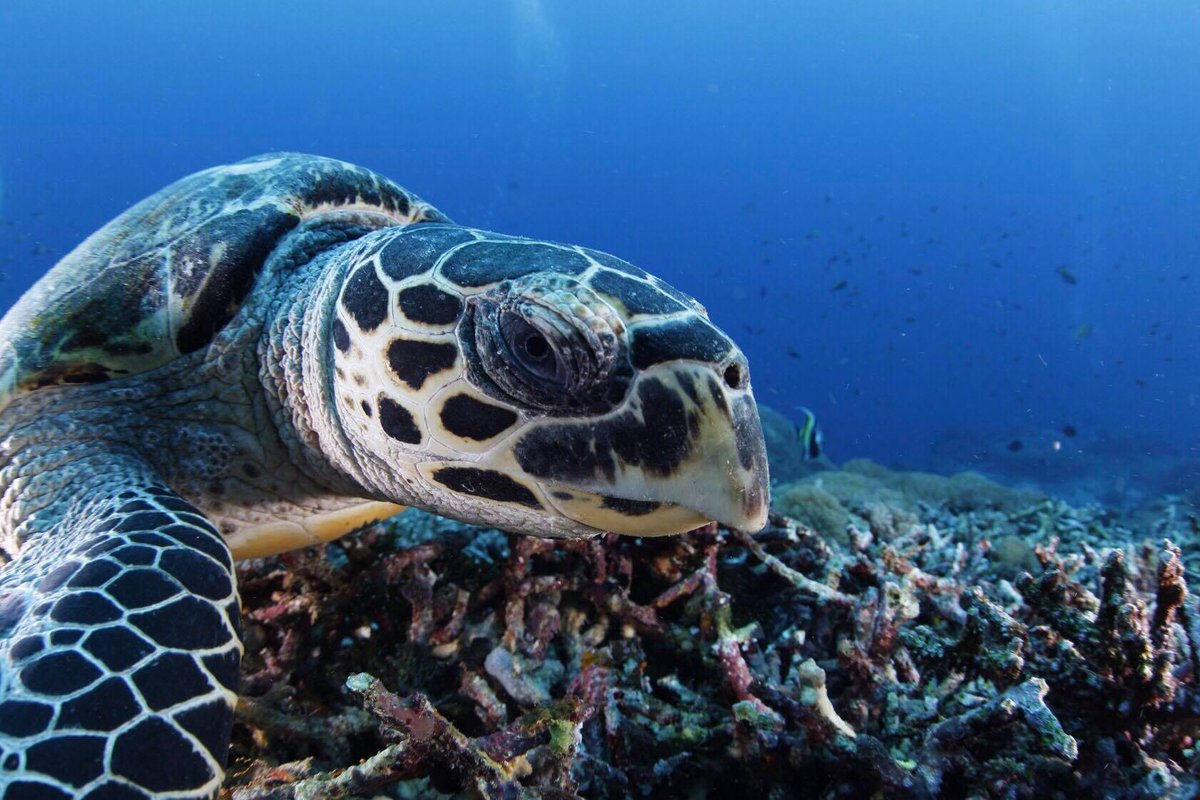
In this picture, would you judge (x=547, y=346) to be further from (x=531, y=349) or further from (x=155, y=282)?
(x=155, y=282)

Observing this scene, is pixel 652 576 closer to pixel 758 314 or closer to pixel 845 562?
pixel 845 562

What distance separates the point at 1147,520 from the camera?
505cm

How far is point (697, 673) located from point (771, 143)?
82714 millimetres

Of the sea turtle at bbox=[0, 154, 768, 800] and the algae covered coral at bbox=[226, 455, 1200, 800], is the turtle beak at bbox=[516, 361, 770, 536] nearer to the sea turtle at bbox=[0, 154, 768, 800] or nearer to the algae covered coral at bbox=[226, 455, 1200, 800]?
the sea turtle at bbox=[0, 154, 768, 800]

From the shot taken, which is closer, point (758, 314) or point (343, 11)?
point (758, 314)

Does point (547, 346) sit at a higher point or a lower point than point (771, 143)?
lower

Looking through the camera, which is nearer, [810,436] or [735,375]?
[735,375]

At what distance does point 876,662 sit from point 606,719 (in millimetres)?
664

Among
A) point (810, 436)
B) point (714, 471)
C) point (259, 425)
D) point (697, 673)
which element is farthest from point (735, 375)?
point (810, 436)

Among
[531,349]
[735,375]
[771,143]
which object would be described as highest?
[771,143]

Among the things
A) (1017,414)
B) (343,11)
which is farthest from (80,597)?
(343,11)

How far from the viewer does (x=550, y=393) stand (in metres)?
1.26

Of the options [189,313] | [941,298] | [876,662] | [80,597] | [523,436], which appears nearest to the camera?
[80,597]

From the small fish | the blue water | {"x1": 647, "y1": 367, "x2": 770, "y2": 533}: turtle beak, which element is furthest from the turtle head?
the blue water
